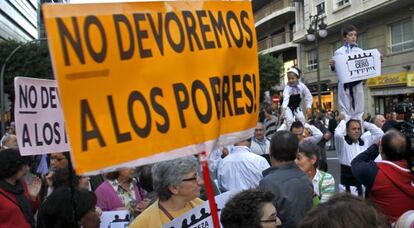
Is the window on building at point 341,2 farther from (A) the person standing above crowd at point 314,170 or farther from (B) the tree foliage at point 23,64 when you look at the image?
(A) the person standing above crowd at point 314,170

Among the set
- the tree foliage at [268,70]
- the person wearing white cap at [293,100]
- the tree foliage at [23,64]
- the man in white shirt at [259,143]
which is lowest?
the man in white shirt at [259,143]

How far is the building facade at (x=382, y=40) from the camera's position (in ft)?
84.1

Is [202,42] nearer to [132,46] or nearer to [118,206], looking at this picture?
[132,46]

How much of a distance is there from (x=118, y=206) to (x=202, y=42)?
2.46 meters

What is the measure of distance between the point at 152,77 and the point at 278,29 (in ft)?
161

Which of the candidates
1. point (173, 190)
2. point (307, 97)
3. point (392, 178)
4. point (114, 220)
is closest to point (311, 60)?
point (307, 97)

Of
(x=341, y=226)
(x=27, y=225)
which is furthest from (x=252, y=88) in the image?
(x=27, y=225)

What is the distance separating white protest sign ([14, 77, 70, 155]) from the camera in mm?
4016

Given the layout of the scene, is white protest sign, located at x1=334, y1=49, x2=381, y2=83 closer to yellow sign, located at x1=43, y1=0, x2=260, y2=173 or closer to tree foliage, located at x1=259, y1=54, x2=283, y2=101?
yellow sign, located at x1=43, y1=0, x2=260, y2=173

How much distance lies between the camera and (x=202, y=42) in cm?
260

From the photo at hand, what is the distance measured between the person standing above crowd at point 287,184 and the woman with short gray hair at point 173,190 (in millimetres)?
597

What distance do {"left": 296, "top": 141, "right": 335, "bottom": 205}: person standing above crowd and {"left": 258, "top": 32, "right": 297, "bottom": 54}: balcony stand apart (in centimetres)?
3905

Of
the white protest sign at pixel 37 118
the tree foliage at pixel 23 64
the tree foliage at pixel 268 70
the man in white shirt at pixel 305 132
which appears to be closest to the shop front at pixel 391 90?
the tree foliage at pixel 268 70

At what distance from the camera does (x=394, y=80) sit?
26516 millimetres
